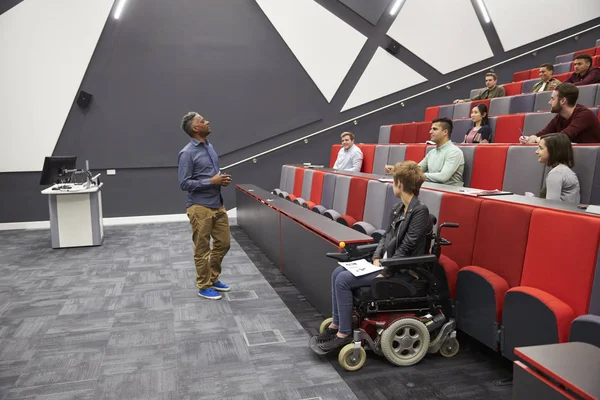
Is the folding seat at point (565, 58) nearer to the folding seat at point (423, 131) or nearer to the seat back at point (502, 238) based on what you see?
the folding seat at point (423, 131)

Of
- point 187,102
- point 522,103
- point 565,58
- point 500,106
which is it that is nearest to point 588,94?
point 522,103

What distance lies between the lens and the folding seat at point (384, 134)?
157 inches

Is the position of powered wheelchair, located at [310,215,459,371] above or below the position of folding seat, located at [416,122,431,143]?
below

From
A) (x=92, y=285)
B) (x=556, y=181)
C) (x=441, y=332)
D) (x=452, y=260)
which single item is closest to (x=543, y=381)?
(x=441, y=332)

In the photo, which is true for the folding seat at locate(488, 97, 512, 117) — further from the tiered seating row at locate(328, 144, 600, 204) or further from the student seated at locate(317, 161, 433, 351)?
the student seated at locate(317, 161, 433, 351)

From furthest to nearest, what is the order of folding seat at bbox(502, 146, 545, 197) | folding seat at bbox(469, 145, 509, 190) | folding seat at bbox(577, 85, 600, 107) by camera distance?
folding seat at bbox(577, 85, 600, 107)
folding seat at bbox(469, 145, 509, 190)
folding seat at bbox(502, 146, 545, 197)

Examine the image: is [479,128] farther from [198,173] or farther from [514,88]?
[198,173]

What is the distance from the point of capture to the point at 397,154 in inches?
113

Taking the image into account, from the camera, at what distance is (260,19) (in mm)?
4023

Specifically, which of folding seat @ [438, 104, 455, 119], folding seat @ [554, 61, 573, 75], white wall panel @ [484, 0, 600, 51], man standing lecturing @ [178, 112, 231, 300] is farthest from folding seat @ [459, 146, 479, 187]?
white wall panel @ [484, 0, 600, 51]

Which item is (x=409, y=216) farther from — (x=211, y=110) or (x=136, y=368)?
(x=211, y=110)

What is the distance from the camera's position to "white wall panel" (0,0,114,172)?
3586 mm

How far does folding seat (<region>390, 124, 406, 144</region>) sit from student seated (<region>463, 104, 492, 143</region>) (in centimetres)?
103

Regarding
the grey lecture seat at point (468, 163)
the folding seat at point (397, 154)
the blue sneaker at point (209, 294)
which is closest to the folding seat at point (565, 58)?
the folding seat at point (397, 154)
